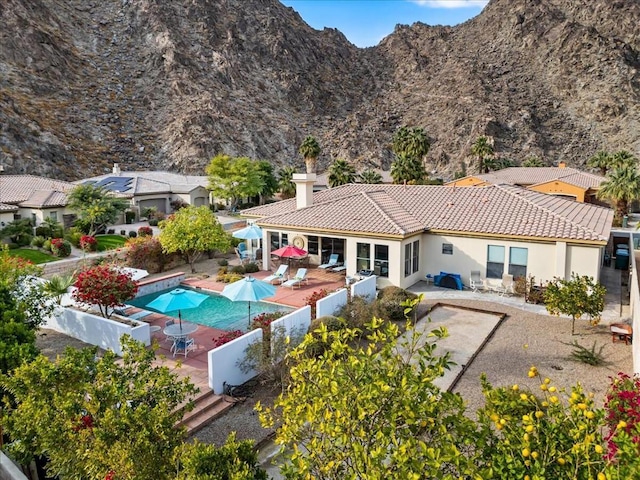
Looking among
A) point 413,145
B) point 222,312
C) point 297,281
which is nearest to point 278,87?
point 413,145

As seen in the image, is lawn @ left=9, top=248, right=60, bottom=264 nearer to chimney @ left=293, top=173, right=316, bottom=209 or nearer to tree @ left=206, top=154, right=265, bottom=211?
chimney @ left=293, top=173, right=316, bottom=209

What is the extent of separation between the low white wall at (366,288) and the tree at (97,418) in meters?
12.4

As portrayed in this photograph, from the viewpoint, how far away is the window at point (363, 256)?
23.6 meters

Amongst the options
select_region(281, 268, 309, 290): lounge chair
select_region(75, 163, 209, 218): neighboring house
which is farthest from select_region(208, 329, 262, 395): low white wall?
select_region(75, 163, 209, 218): neighboring house

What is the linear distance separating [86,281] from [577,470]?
15.7 meters

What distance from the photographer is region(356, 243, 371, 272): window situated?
23580mm

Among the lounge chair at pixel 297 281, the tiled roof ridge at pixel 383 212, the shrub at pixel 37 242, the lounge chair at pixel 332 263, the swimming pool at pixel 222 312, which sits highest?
the tiled roof ridge at pixel 383 212

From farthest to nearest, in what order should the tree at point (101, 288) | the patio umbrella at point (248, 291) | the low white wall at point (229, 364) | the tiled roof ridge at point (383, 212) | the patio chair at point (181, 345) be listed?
the tiled roof ridge at point (383, 212), the patio umbrella at point (248, 291), the tree at point (101, 288), the patio chair at point (181, 345), the low white wall at point (229, 364)

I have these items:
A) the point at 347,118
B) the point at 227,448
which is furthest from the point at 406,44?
the point at 227,448

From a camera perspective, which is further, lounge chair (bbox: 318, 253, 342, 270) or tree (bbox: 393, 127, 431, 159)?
tree (bbox: 393, 127, 431, 159)

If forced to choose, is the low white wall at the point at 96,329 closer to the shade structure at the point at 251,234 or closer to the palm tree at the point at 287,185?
the shade structure at the point at 251,234

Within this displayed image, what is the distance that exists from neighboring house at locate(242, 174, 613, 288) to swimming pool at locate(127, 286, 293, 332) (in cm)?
525

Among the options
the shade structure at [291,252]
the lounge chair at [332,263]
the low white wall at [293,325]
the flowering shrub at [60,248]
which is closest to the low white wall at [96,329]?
the low white wall at [293,325]

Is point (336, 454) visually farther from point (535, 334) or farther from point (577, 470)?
point (535, 334)
